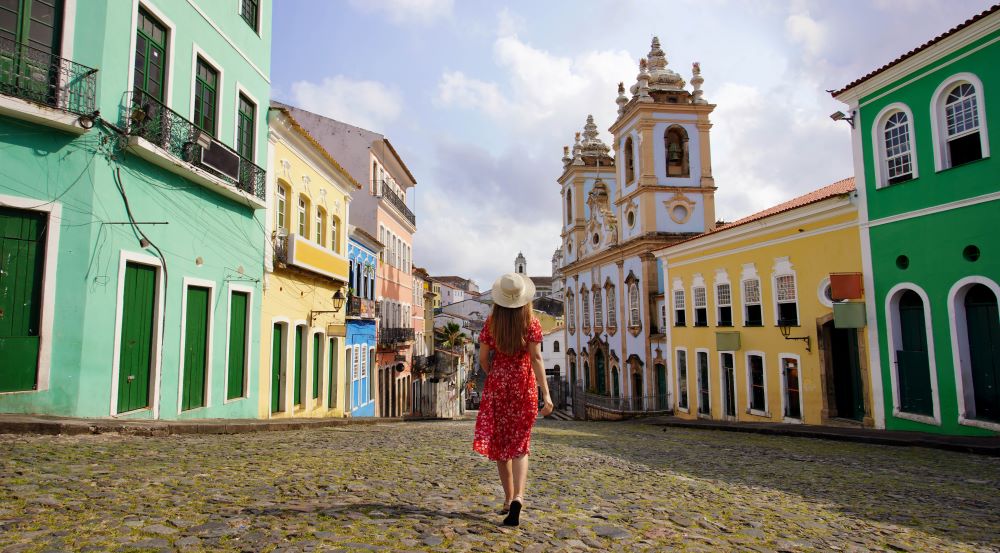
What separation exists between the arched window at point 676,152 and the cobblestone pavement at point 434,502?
2220 centimetres

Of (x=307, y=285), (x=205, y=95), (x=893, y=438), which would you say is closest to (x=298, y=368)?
(x=307, y=285)

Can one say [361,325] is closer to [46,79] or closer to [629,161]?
[46,79]

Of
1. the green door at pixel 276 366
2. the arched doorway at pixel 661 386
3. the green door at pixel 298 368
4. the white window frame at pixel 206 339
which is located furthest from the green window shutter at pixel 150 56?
the arched doorway at pixel 661 386

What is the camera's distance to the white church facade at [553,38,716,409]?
27.4 m

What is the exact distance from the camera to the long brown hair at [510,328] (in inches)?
162

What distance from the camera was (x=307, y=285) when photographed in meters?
14.9

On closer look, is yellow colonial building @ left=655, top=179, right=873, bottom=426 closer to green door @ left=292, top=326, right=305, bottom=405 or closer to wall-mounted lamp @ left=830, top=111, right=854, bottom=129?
wall-mounted lamp @ left=830, top=111, right=854, bottom=129

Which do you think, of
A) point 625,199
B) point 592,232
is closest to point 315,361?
point 625,199

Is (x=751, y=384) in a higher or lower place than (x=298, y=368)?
lower

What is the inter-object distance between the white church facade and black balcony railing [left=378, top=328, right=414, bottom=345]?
10.6 m

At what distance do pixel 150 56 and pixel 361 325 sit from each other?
42.2 ft

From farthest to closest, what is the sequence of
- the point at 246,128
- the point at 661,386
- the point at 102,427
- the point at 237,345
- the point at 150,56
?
1. the point at 661,386
2. the point at 246,128
3. the point at 237,345
4. the point at 150,56
5. the point at 102,427

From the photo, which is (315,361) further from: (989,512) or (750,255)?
(989,512)

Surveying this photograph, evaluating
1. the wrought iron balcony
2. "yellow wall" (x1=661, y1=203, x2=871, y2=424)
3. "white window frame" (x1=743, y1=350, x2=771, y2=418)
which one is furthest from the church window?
the wrought iron balcony
